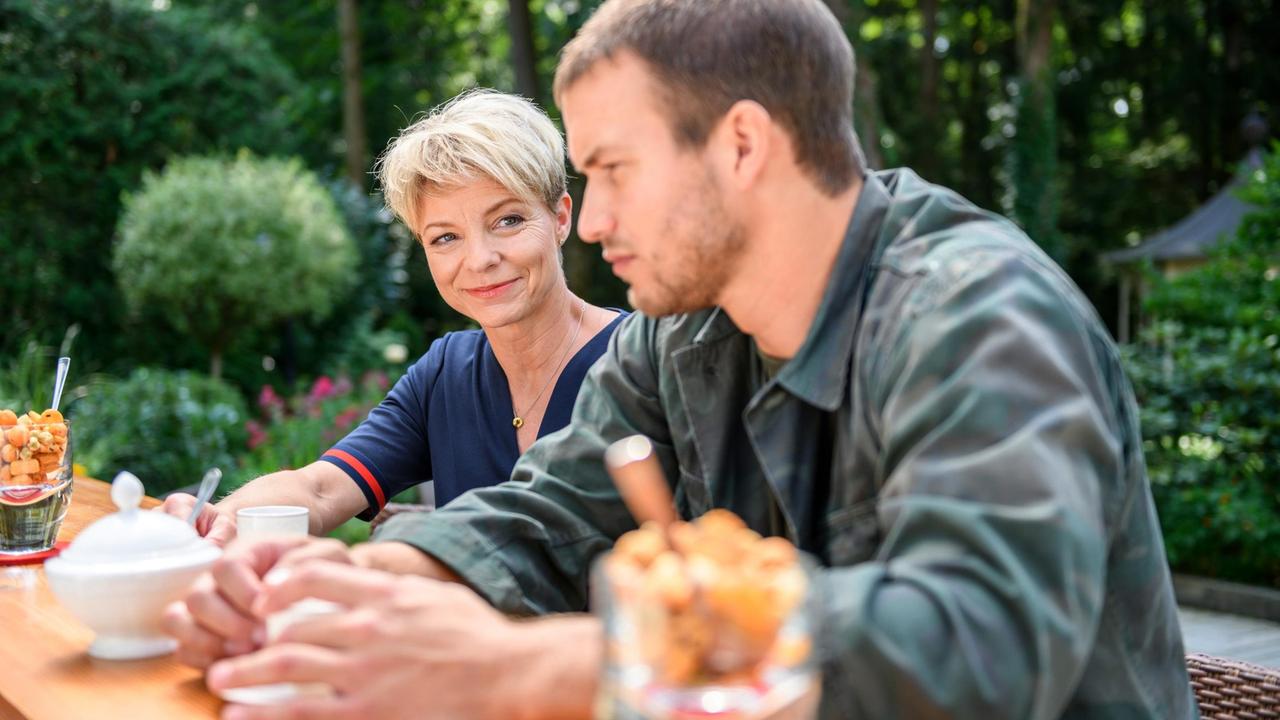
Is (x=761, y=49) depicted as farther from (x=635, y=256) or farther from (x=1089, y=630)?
(x=1089, y=630)

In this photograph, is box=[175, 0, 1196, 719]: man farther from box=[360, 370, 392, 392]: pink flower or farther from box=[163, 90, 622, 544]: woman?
box=[360, 370, 392, 392]: pink flower

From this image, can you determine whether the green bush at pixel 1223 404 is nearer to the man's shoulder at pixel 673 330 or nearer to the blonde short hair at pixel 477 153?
the blonde short hair at pixel 477 153

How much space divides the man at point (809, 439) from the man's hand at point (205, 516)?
19.5 inches

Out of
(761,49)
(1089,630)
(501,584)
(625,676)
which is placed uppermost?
(761,49)

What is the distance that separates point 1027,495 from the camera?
108cm

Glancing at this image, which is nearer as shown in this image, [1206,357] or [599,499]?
[599,499]

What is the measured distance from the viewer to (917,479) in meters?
1.14

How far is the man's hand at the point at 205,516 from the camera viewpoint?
6.63 ft

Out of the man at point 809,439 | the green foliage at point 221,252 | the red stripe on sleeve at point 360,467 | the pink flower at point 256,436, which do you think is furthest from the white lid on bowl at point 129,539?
the green foliage at point 221,252

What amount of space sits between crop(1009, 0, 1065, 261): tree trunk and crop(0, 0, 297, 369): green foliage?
427 inches

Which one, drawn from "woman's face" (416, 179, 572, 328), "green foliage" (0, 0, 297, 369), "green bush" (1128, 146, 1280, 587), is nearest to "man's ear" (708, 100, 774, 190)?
"woman's face" (416, 179, 572, 328)

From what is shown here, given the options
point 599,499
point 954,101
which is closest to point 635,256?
point 599,499

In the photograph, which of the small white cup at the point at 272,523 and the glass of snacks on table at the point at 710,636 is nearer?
the glass of snacks on table at the point at 710,636

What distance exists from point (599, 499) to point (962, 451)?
0.75 meters
